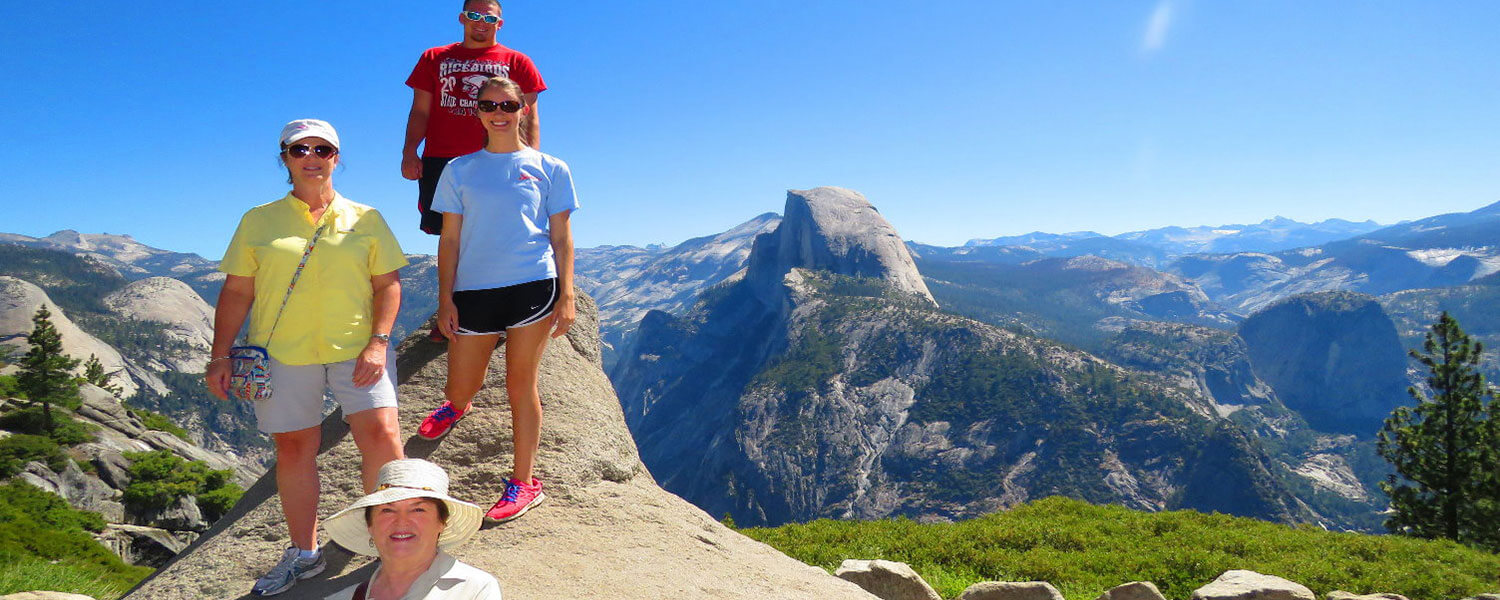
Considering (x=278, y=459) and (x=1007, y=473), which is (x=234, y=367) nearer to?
(x=278, y=459)

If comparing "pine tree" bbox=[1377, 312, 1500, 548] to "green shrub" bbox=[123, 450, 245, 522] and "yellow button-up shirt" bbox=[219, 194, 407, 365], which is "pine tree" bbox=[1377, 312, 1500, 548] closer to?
"yellow button-up shirt" bbox=[219, 194, 407, 365]

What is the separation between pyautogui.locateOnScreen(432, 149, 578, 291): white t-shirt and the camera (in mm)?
4613

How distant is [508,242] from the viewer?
4629mm

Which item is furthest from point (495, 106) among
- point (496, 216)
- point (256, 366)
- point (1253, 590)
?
point (1253, 590)

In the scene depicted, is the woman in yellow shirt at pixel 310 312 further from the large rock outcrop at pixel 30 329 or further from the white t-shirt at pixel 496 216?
the large rock outcrop at pixel 30 329

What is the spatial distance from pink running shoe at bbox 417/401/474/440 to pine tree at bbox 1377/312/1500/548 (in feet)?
109

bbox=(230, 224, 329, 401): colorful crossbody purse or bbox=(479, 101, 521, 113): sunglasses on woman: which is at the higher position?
bbox=(479, 101, 521, 113): sunglasses on woman

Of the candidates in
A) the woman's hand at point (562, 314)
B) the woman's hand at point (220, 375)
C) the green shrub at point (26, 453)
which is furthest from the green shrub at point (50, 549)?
the woman's hand at point (562, 314)

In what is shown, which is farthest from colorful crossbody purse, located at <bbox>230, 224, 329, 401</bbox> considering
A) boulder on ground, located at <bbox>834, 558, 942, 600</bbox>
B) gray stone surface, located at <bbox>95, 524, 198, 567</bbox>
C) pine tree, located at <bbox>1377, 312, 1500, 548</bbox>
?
gray stone surface, located at <bbox>95, 524, 198, 567</bbox>

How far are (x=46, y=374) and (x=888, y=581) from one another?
225ft

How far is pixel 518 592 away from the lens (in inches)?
173

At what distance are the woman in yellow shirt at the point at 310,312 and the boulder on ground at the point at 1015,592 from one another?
6945 mm

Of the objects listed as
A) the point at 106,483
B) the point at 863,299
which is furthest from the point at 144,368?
the point at 863,299

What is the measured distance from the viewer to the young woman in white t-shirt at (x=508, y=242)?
182 inches
